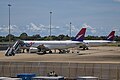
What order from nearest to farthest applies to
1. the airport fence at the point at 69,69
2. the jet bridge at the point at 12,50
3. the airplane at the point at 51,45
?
the airport fence at the point at 69,69 < the jet bridge at the point at 12,50 < the airplane at the point at 51,45

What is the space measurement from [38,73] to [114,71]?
9634 mm

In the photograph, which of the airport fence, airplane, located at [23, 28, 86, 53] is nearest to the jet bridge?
airplane, located at [23, 28, 86, 53]

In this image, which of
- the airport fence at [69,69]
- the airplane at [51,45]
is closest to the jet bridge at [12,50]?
the airplane at [51,45]

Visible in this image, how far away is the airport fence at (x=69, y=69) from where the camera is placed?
42.5 m

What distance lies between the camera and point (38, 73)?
44906 millimetres

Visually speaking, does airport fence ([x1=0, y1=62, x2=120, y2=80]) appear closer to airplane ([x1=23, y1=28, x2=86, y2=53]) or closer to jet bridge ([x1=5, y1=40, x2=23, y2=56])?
jet bridge ([x1=5, y1=40, x2=23, y2=56])

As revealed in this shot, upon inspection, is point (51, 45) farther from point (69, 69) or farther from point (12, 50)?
point (69, 69)

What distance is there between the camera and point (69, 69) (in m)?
43.8

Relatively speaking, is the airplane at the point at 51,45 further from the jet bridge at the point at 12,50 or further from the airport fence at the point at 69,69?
the airport fence at the point at 69,69

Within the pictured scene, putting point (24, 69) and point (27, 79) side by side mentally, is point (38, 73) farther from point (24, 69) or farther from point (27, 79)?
point (27, 79)

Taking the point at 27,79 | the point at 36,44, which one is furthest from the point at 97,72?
the point at 36,44

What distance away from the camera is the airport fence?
42469mm

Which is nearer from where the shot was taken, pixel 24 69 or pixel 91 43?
pixel 24 69

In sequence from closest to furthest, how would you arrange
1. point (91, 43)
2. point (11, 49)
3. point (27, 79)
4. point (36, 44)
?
point (27, 79) < point (11, 49) < point (36, 44) < point (91, 43)
